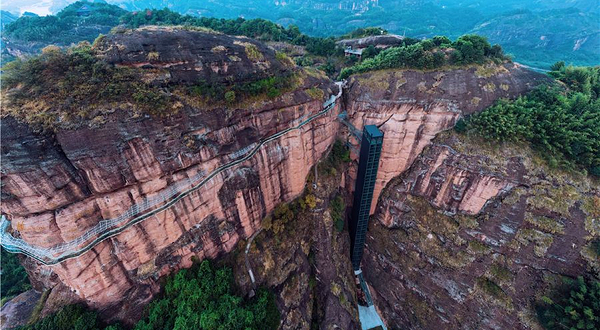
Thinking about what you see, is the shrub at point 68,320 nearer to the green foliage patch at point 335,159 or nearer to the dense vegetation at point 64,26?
the green foliage patch at point 335,159

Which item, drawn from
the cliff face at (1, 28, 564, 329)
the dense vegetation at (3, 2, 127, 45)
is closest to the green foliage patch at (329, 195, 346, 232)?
the cliff face at (1, 28, 564, 329)

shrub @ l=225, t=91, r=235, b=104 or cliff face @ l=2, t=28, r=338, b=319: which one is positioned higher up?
shrub @ l=225, t=91, r=235, b=104

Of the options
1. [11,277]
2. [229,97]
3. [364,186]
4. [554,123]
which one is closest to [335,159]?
[364,186]

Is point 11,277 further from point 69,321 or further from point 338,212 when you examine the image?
point 338,212

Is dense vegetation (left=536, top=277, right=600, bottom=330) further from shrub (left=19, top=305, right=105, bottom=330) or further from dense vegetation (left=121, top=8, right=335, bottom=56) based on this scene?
dense vegetation (left=121, top=8, right=335, bottom=56)

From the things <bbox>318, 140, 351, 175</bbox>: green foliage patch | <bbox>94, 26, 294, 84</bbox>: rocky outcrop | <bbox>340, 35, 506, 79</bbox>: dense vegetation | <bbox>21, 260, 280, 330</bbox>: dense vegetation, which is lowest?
<bbox>21, 260, 280, 330</bbox>: dense vegetation

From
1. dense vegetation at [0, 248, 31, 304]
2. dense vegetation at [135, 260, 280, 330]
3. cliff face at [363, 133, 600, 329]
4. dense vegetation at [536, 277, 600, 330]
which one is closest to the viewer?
dense vegetation at [135, 260, 280, 330]
